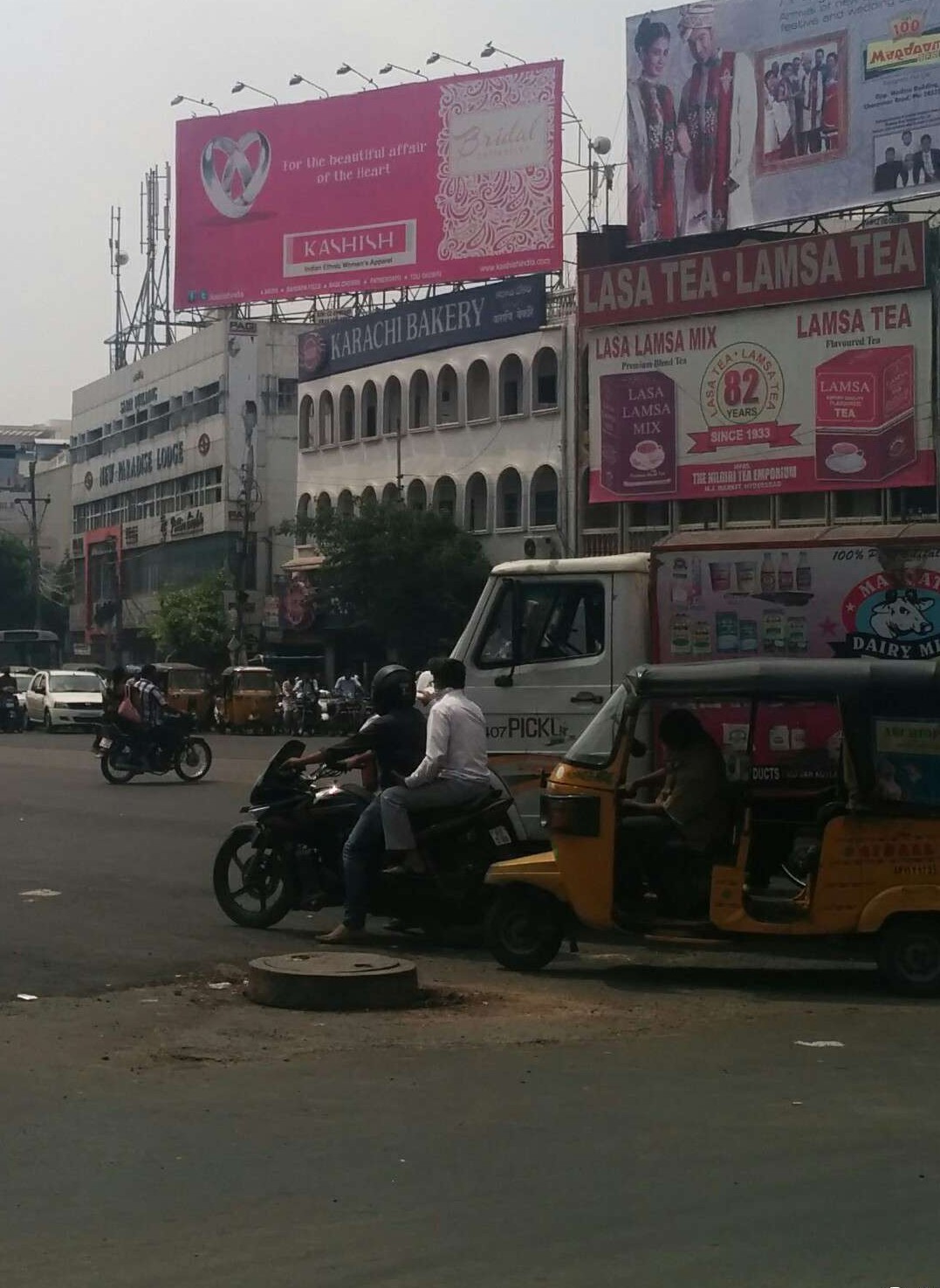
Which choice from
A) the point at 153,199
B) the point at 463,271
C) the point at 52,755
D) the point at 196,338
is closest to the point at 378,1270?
the point at 52,755

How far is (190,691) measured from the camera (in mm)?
47188

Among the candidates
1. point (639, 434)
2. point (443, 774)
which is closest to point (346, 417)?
point (639, 434)

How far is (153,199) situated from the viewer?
3044 inches

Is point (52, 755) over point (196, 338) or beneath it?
beneath

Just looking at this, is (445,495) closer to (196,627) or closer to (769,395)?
(196,627)

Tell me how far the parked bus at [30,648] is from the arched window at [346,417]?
12.3 metres

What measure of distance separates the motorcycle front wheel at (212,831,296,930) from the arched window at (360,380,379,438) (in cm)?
5142

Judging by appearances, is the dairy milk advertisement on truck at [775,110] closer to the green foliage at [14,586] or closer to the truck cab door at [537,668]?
the truck cab door at [537,668]

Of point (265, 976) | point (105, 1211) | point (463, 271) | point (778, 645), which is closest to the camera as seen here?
point (105, 1211)

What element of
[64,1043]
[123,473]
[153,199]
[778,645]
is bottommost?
[64,1043]

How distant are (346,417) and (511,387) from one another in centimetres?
957

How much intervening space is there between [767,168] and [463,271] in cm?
1074

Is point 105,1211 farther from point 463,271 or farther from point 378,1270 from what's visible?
point 463,271

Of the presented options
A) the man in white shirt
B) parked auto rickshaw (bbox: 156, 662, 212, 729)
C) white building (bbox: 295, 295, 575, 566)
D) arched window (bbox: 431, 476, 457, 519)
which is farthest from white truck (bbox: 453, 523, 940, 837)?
arched window (bbox: 431, 476, 457, 519)
